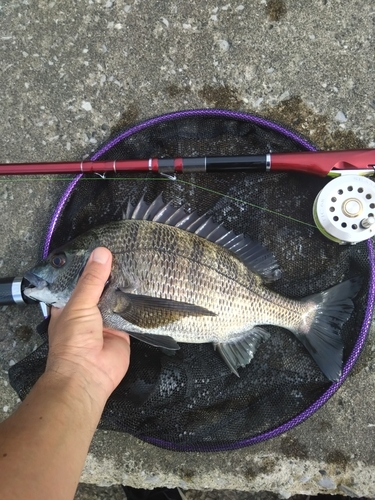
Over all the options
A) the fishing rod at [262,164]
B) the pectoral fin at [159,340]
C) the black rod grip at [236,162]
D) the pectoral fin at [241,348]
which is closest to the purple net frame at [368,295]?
the fishing rod at [262,164]

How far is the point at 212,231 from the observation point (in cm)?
218

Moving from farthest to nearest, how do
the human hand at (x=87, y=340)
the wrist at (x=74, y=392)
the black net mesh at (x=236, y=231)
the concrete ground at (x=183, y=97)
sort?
the concrete ground at (x=183, y=97) < the black net mesh at (x=236, y=231) < the human hand at (x=87, y=340) < the wrist at (x=74, y=392)

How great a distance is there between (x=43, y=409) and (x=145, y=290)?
0.67 meters

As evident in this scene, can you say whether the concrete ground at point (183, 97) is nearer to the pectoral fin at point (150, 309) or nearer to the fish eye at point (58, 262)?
the fish eye at point (58, 262)

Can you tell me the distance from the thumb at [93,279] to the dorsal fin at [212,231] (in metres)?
0.27

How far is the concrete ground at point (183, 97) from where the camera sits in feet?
7.86

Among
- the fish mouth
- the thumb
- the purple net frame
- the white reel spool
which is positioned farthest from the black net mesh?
the thumb

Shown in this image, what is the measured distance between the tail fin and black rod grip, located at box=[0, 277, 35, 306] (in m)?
1.40

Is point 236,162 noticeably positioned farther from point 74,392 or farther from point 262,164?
point 74,392

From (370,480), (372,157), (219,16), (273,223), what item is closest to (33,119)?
(219,16)

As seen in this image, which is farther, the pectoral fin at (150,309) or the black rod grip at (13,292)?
the black rod grip at (13,292)

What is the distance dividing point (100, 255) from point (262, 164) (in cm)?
89

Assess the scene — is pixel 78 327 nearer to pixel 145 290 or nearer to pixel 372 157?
pixel 145 290

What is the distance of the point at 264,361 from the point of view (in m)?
2.27
